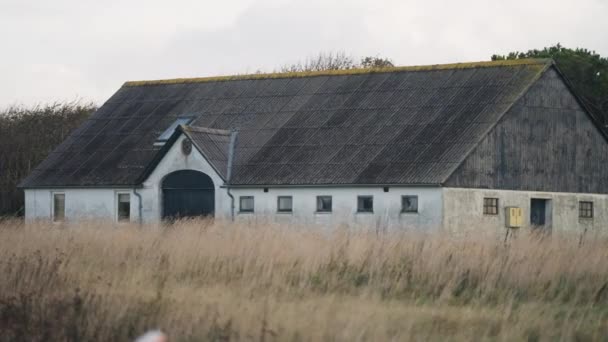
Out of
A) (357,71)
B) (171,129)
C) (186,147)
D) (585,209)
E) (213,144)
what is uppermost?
(357,71)

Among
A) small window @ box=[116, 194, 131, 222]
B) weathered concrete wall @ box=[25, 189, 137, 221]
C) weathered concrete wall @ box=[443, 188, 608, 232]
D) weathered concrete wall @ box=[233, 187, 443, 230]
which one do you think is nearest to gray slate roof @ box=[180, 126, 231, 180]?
weathered concrete wall @ box=[233, 187, 443, 230]

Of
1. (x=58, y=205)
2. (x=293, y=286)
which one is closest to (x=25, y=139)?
(x=58, y=205)

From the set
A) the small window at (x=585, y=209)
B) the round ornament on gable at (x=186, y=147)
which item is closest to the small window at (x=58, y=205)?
the round ornament on gable at (x=186, y=147)

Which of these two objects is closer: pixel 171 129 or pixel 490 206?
pixel 490 206

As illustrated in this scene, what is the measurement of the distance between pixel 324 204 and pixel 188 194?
5.26 meters

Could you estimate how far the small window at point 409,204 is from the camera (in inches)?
1550

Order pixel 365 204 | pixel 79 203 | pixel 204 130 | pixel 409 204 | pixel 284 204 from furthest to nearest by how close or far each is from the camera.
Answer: pixel 79 203 → pixel 204 130 → pixel 284 204 → pixel 365 204 → pixel 409 204

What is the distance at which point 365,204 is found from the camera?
40.4 meters

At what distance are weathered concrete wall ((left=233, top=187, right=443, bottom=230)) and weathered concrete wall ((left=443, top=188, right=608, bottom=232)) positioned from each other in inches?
24.3

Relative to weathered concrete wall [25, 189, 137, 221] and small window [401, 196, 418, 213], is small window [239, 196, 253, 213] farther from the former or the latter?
small window [401, 196, 418, 213]

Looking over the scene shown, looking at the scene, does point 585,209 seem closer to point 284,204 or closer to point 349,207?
point 349,207

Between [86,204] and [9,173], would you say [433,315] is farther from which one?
[9,173]

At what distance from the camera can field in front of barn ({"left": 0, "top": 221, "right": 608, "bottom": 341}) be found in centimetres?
1680

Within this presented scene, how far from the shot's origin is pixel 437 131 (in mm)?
41250
